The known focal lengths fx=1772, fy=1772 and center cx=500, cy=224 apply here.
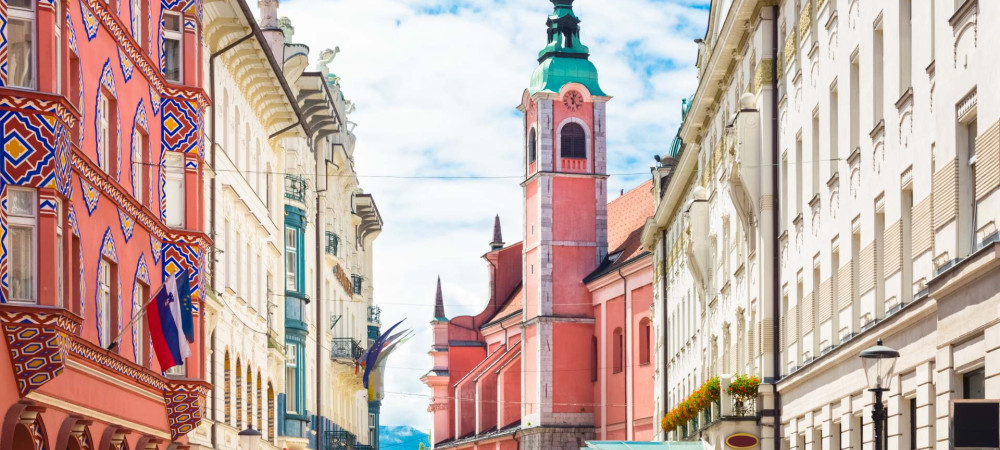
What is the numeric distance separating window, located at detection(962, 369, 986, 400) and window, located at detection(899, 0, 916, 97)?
15.6 feet

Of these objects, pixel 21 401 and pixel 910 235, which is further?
pixel 910 235

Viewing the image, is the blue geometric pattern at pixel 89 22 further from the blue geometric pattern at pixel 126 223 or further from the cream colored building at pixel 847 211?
the cream colored building at pixel 847 211

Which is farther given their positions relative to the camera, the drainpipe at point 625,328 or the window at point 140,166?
the drainpipe at point 625,328

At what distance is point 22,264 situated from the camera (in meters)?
20.4

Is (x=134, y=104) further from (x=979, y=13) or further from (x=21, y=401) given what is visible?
(x=979, y=13)

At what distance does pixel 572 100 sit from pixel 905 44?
256 feet

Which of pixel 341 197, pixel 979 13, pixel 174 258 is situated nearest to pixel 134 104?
pixel 174 258

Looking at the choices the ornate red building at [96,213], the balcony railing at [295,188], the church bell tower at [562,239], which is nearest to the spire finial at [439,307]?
the church bell tower at [562,239]

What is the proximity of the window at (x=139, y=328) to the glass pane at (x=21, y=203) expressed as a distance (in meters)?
7.66

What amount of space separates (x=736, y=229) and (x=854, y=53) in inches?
559

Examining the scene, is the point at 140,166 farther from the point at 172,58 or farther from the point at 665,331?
the point at 665,331

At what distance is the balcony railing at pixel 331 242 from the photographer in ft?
202

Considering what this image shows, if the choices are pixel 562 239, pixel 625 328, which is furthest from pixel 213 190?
pixel 562 239

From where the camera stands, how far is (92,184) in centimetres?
2467
